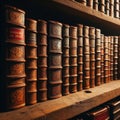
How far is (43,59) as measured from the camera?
834 mm

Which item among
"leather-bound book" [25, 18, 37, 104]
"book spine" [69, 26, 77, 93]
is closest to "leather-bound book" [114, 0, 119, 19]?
"book spine" [69, 26, 77, 93]

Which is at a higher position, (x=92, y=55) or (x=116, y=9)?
(x=116, y=9)

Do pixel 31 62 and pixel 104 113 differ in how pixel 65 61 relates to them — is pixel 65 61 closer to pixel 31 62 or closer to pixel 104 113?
pixel 31 62

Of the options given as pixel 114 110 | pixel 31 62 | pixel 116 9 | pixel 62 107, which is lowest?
pixel 114 110

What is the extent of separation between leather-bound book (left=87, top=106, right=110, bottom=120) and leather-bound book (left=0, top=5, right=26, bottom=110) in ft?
1.46

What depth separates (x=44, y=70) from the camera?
2.75 ft

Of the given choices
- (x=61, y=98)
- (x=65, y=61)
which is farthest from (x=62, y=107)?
(x=65, y=61)

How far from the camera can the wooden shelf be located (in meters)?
0.66

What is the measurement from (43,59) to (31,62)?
0.07 meters

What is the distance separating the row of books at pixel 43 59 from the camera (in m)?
0.70

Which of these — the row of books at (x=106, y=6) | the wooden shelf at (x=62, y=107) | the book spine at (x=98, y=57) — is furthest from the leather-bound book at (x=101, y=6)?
the wooden shelf at (x=62, y=107)

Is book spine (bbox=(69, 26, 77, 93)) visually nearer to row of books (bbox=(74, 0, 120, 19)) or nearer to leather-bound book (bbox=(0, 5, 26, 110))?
row of books (bbox=(74, 0, 120, 19))

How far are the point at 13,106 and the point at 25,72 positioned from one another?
0.14 meters

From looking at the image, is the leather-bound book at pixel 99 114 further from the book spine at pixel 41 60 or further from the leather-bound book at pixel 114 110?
the book spine at pixel 41 60
